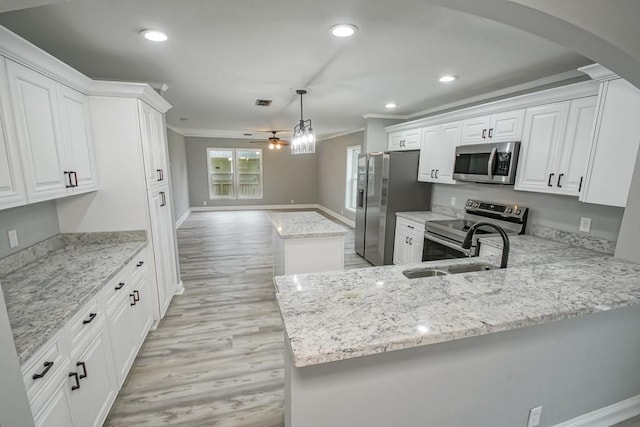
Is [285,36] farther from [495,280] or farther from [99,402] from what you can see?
[99,402]

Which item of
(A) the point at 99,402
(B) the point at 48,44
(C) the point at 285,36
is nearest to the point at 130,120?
(B) the point at 48,44

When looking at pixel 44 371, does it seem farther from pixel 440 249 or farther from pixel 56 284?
pixel 440 249

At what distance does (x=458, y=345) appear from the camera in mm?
1229

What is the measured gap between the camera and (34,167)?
5.38 feet

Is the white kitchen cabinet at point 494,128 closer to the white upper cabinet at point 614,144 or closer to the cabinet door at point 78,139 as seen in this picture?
the white upper cabinet at point 614,144

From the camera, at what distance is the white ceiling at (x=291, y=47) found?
1.55 meters

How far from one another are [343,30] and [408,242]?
288cm

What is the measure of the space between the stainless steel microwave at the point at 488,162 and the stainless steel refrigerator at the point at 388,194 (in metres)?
0.81

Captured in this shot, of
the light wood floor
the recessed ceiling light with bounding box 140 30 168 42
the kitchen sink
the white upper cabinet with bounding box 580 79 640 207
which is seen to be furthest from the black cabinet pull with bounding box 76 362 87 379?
the white upper cabinet with bounding box 580 79 640 207

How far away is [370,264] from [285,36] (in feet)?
12.0

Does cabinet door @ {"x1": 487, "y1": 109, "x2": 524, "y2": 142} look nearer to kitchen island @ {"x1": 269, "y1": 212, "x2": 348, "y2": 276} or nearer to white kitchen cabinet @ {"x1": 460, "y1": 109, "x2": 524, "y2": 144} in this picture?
white kitchen cabinet @ {"x1": 460, "y1": 109, "x2": 524, "y2": 144}

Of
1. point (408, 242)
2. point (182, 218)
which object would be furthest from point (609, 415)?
point (182, 218)

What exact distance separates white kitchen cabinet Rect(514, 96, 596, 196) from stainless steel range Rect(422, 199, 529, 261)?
427 mm

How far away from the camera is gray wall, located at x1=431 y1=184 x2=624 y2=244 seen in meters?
2.30
